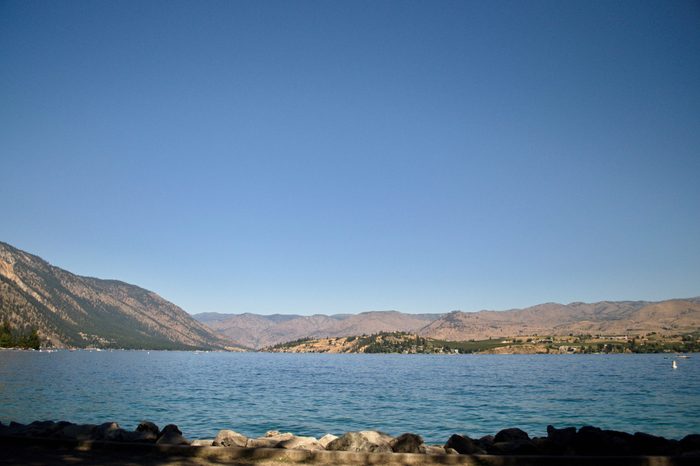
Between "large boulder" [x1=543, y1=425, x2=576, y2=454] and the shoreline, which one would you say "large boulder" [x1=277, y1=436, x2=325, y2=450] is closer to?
the shoreline

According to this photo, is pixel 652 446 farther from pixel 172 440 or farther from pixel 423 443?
pixel 172 440

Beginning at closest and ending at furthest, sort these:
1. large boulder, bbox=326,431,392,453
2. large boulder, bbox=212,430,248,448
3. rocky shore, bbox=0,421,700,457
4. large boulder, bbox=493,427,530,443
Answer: large boulder, bbox=326,431,392,453 < rocky shore, bbox=0,421,700,457 < large boulder, bbox=212,430,248,448 < large boulder, bbox=493,427,530,443

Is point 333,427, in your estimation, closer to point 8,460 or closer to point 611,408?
point 8,460

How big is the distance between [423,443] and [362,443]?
8.98ft

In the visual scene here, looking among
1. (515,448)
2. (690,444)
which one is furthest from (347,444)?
(690,444)

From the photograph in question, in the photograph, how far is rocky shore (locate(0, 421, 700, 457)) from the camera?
17828 mm

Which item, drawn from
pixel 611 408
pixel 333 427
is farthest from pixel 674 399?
pixel 333 427

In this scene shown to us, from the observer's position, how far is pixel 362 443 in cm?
1742

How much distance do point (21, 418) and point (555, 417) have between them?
5118 centimetres

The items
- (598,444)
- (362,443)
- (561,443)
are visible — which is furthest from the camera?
(561,443)

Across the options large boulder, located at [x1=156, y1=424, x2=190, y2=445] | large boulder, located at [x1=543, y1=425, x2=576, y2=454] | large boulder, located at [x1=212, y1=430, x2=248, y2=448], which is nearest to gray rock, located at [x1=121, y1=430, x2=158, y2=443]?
large boulder, located at [x1=156, y1=424, x2=190, y2=445]

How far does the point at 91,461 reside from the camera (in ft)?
49.1

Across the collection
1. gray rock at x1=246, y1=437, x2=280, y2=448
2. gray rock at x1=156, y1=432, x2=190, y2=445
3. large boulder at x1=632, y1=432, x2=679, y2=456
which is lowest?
large boulder at x1=632, y1=432, x2=679, y2=456

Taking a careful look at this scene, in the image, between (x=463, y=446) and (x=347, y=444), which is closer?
(x=347, y=444)
